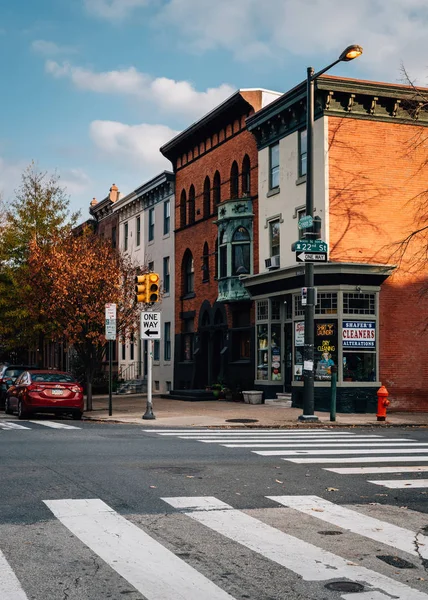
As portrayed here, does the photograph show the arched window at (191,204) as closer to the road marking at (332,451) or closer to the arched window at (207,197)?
the arched window at (207,197)

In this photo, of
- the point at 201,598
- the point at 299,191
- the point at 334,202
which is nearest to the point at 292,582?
the point at 201,598

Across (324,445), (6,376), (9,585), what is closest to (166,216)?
(6,376)

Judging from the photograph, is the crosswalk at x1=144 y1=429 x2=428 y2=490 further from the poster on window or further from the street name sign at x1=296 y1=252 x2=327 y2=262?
the poster on window

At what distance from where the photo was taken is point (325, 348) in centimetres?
2559

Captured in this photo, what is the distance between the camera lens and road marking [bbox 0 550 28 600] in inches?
212

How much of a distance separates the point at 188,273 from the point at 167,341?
162 inches

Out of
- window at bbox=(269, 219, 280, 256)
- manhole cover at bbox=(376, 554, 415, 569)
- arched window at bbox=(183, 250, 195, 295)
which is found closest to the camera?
manhole cover at bbox=(376, 554, 415, 569)

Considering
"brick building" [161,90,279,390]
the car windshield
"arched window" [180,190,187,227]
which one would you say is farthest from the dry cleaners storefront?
"arched window" [180,190,187,227]

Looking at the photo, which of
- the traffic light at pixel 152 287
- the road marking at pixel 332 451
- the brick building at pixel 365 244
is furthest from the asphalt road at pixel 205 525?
the brick building at pixel 365 244

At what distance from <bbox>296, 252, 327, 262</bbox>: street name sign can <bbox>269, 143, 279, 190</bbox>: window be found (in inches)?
349

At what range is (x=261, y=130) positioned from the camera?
30.1 meters

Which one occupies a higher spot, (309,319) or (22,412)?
(309,319)

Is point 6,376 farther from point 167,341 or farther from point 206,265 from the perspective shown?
point 167,341

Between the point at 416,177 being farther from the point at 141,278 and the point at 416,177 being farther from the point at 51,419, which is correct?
the point at 51,419
